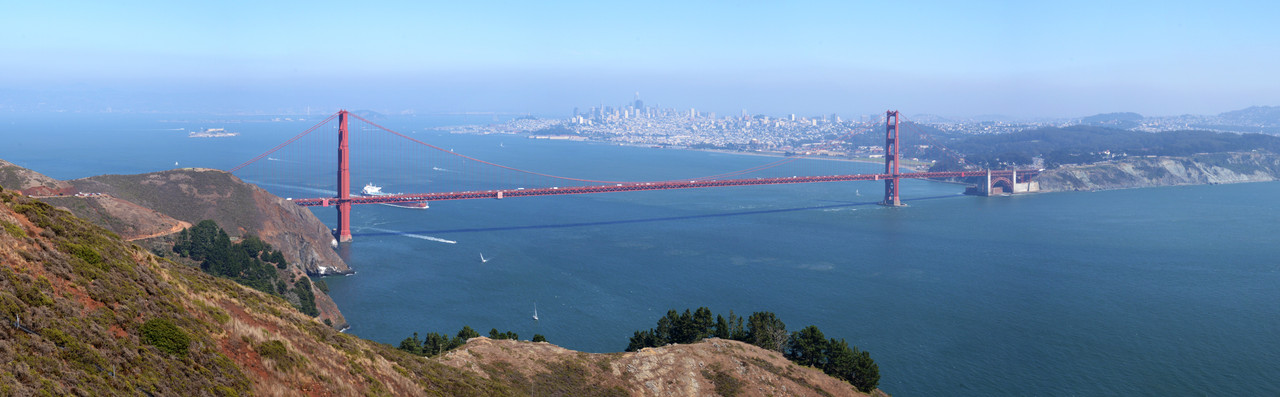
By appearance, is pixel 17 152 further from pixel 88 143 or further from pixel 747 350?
pixel 747 350

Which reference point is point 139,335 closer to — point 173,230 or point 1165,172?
point 173,230

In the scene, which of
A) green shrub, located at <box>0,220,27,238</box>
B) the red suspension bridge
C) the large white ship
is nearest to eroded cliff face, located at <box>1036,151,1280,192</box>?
the red suspension bridge

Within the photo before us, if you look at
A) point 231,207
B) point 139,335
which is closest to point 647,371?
point 139,335

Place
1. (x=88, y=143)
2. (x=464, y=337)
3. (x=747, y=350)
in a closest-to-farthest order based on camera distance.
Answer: (x=747, y=350), (x=464, y=337), (x=88, y=143)

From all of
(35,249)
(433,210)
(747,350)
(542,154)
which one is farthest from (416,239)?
(542,154)

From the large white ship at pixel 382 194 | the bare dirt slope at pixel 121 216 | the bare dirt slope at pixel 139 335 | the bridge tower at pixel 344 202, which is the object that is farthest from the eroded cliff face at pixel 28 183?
the large white ship at pixel 382 194
